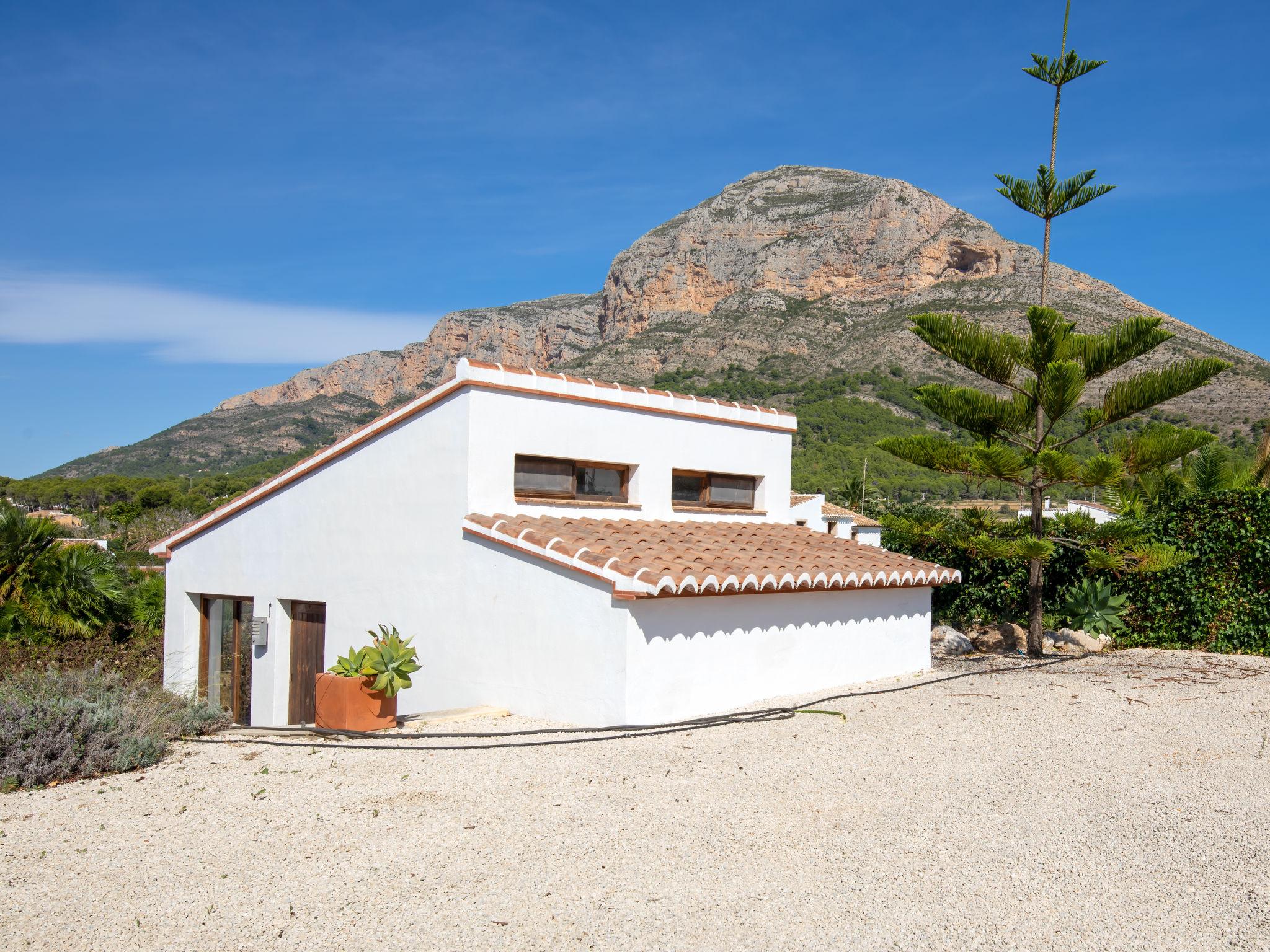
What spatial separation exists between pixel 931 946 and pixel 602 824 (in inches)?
76.0

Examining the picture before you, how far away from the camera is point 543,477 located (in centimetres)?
991

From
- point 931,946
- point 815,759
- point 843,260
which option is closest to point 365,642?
point 815,759

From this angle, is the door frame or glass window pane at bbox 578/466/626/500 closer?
glass window pane at bbox 578/466/626/500

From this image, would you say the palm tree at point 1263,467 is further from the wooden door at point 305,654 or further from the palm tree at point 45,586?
the palm tree at point 45,586

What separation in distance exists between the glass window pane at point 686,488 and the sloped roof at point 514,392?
0.76 m

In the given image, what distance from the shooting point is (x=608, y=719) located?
7.62m

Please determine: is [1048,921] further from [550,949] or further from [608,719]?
[608,719]

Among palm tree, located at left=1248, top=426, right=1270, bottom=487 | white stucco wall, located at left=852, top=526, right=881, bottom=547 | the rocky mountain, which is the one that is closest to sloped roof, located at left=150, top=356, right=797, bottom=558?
palm tree, located at left=1248, top=426, right=1270, bottom=487

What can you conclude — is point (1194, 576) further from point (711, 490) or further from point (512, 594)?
point (512, 594)

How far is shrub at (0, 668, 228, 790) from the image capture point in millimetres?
6062

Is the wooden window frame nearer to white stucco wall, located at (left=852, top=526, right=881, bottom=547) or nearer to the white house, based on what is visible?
the white house

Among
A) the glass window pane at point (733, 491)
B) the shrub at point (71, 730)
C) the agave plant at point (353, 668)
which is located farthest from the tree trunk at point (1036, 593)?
the shrub at point (71, 730)

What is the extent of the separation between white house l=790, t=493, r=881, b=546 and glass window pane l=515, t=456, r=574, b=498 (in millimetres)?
15648

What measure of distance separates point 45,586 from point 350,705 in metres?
9.36
